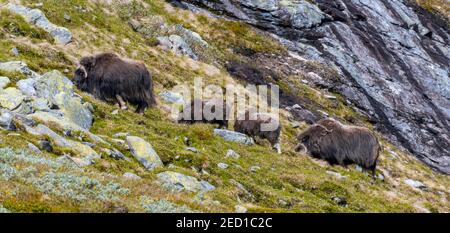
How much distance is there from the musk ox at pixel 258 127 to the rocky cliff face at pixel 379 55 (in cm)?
1905

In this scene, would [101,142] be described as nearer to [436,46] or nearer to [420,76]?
[420,76]

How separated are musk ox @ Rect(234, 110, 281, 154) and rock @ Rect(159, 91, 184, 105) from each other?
339cm

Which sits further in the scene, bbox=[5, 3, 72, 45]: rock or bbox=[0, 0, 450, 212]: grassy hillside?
bbox=[5, 3, 72, 45]: rock

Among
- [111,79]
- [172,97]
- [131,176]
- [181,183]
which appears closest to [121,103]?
[111,79]

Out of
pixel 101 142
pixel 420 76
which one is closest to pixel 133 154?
pixel 101 142

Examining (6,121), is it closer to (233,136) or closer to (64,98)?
(64,98)

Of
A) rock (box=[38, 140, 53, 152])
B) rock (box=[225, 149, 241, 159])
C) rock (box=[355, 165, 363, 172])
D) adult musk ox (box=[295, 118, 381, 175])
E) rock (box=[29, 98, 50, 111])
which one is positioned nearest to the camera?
rock (box=[38, 140, 53, 152])

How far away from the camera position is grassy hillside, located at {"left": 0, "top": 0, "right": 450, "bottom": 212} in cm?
1202

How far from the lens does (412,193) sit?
2794cm

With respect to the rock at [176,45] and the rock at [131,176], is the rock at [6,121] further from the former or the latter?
the rock at [176,45]

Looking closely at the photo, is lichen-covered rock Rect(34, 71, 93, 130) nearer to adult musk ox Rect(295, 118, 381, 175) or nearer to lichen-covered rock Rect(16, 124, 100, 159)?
lichen-covered rock Rect(16, 124, 100, 159)

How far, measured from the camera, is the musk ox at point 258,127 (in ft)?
88.6

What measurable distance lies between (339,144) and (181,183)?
45.8 ft

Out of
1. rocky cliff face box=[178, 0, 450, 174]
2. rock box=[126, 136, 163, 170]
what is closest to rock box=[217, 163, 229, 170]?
rock box=[126, 136, 163, 170]
